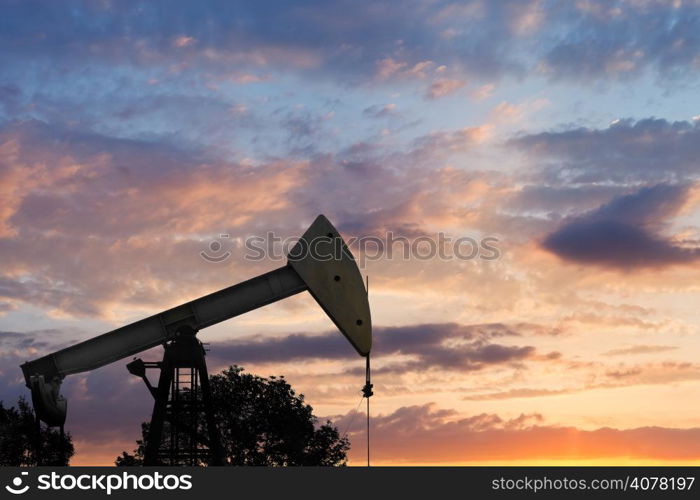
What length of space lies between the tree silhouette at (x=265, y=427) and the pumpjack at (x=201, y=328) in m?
19.8

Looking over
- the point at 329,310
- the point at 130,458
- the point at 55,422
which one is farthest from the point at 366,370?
the point at 130,458

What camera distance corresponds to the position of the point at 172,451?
29031mm

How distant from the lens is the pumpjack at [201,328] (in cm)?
2905

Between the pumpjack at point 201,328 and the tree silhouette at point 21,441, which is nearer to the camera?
the pumpjack at point 201,328

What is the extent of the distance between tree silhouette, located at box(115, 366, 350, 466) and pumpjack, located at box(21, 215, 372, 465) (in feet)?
65.0

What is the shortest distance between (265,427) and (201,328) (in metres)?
21.5

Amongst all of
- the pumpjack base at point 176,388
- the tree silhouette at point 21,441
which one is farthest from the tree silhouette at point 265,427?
the pumpjack base at point 176,388

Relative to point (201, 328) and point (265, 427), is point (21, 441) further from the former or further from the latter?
point (201, 328)

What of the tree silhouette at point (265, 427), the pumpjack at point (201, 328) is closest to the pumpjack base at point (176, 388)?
the pumpjack at point (201, 328)

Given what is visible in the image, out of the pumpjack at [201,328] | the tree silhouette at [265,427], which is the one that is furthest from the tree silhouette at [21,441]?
the pumpjack at [201,328]

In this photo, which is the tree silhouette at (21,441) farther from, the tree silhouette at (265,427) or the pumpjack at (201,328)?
the pumpjack at (201,328)

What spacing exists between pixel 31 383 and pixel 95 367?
6.35 ft

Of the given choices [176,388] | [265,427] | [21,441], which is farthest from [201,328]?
[21,441]

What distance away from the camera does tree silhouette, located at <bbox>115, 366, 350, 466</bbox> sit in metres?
49.2
